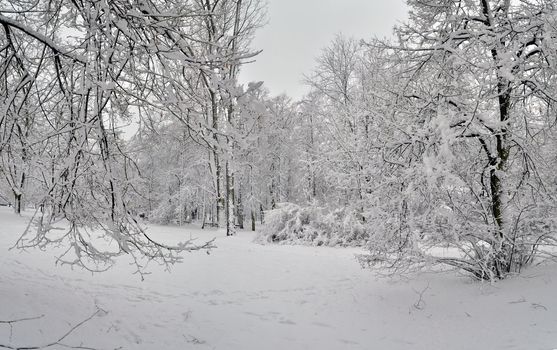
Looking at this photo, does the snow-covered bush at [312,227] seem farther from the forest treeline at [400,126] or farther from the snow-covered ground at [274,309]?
the forest treeline at [400,126]

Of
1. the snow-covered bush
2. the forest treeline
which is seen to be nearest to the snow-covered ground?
the forest treeline

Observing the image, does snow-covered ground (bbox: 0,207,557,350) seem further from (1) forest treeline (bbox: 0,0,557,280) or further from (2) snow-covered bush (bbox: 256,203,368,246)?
(2) snow-covered bush (bbox: 256,203,368,246)

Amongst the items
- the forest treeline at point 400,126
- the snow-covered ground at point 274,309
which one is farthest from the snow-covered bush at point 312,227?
the forest treeline at point 400,126

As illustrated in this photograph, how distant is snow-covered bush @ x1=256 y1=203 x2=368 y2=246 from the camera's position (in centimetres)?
1283

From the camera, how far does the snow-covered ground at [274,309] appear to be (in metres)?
4.25

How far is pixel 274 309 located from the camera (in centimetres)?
599

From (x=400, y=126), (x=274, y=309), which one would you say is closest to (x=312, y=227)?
(x=274, y=309)

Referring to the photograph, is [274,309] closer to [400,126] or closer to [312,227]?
[400,126]

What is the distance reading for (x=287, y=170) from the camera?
87.6 feet

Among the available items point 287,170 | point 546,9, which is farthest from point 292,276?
point 287,170

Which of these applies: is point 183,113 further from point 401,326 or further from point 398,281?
point 398,281

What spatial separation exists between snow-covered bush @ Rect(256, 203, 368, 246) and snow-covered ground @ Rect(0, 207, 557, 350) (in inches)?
201

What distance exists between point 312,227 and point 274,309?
7.66 metres

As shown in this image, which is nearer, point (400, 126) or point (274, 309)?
point (400, 126)
